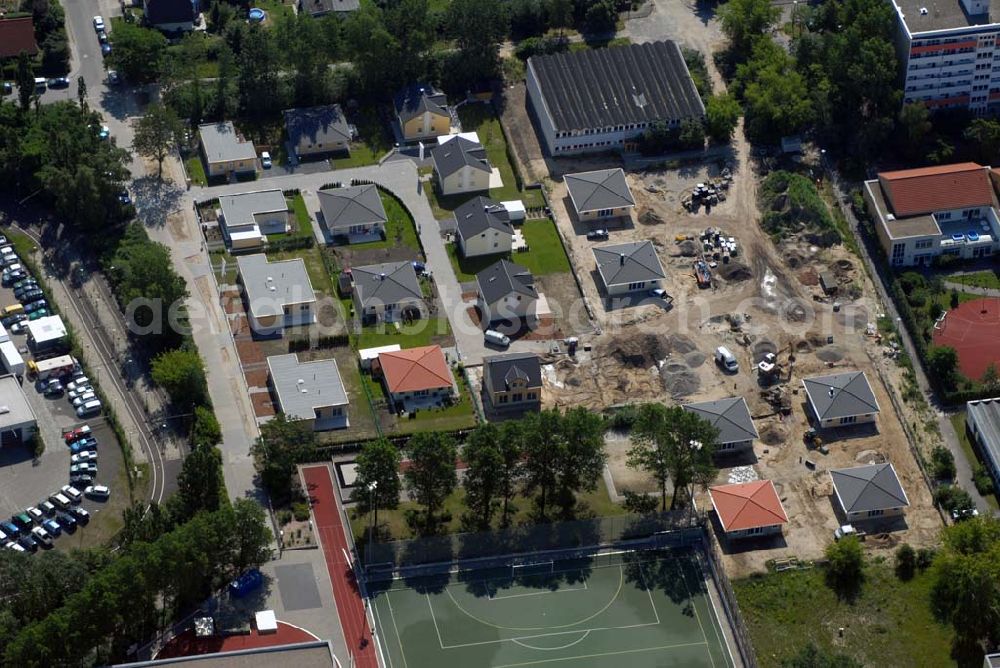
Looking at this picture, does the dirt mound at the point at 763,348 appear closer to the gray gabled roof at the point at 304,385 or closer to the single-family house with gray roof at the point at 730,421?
the single-family house with gray roof at the point at 730,421

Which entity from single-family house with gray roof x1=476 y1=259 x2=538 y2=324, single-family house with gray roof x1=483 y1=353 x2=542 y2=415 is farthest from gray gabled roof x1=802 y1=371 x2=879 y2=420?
Result: single-family house with gray roof x1=476 y1=259 x2=538 y2=324

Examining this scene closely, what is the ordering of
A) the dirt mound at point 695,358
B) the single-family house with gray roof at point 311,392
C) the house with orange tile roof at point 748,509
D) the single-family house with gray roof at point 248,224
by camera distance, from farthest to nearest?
the single-family house with gray roof at point 248,224 < the dirt mound at point 695,358 < the single-family house with gray roof at point 311,392 < the house with orange tile roof at point 748,509

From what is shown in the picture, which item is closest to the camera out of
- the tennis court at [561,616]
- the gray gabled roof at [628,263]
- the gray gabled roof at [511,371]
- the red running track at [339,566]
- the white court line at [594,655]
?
the white court line at [594,655]

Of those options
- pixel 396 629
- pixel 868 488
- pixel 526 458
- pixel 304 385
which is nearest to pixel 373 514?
pixel 396 629

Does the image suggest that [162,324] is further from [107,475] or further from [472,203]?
[472,203]

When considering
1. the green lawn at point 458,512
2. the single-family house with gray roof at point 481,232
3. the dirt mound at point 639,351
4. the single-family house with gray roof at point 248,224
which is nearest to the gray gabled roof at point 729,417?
the dirt mound at point 639,351

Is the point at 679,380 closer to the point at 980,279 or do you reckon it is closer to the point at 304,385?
the point at 980,279

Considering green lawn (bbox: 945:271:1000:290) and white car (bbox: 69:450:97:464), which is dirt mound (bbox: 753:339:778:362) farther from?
white car (bbox: 69:450:97:464)
